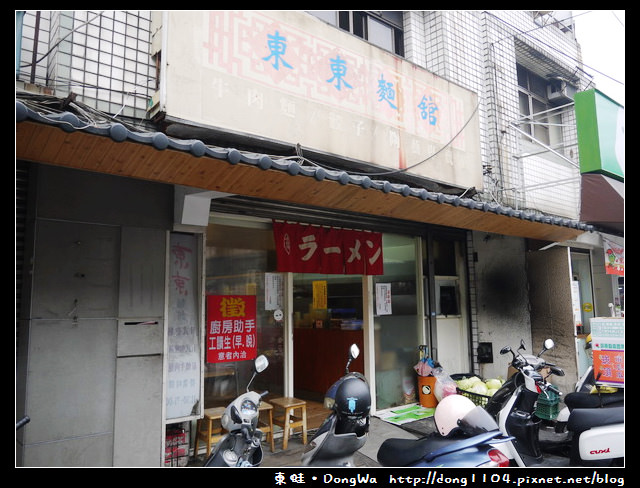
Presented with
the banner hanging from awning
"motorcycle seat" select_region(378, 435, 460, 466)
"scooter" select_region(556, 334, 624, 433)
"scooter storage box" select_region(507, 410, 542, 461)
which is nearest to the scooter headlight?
"motorcycle seat" select_region(378, 435, 460, 466)

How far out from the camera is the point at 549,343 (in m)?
6.34

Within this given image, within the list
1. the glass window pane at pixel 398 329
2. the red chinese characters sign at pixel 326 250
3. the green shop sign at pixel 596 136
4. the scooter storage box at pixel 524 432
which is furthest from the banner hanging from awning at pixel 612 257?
the scooter storage box at pixel 524 432

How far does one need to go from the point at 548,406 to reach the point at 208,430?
505cm

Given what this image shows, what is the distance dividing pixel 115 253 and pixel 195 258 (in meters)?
1.06

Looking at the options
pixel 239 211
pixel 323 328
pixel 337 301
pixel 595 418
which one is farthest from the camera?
pixel 323 328

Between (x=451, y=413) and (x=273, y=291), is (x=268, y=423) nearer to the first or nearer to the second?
(x=273, y=291)

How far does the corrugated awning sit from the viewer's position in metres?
3.62

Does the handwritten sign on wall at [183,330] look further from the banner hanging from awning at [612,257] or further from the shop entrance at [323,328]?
the banner hanging from awning at [612,257]

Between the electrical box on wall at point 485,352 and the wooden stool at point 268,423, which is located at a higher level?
the electrical box on wall at point 485,352

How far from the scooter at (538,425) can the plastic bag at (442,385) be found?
1.77 m

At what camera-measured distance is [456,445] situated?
401cm

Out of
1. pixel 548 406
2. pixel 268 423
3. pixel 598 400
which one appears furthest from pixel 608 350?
pixel 268 423

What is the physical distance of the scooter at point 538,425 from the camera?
462 cm

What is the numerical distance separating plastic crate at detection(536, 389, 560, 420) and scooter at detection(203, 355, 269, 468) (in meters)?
5.11
